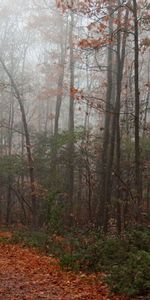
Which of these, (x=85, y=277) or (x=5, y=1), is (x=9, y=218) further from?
(x=85, y=277)

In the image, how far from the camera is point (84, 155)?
20281mm

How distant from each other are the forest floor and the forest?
0.21m

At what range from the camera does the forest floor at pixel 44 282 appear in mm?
8133

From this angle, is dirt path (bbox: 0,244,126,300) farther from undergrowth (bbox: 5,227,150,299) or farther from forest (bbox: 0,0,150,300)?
undergrowth (bbox: 5,227,150,299)

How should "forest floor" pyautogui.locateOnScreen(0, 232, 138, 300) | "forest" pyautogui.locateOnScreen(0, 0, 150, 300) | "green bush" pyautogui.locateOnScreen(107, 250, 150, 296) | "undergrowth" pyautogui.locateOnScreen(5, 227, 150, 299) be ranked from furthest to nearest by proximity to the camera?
"forest" pyautogui.locateOnScreen(0, 0, 150, 300)
"forest floor" pyautogui.locateOnScreen(0, 232, 138, 300)
"undergrowth" pyautogui.locateOnScreen(5, 227, 150, 299)
"green bush" pyautogui.locateOnScreen(107, 250, 150, 296)

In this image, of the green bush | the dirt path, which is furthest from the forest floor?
the green bush

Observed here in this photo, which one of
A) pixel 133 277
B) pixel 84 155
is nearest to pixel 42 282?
pixel 133 277

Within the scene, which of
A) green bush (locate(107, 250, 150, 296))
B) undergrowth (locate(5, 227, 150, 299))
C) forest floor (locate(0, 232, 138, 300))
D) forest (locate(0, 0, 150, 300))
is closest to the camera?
green bush (locate(107, 250, 150, 296))

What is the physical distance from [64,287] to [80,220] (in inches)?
473

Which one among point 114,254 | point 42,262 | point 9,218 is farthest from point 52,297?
point 9,218

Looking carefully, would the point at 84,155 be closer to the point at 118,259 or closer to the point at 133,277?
the point at 118,259

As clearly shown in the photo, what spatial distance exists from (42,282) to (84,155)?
1129 cm

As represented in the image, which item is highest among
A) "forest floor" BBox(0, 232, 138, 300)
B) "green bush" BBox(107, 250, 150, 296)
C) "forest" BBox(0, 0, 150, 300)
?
"forest" BBox(0, 0, 150, 300)

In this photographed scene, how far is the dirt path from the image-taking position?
8.16m
